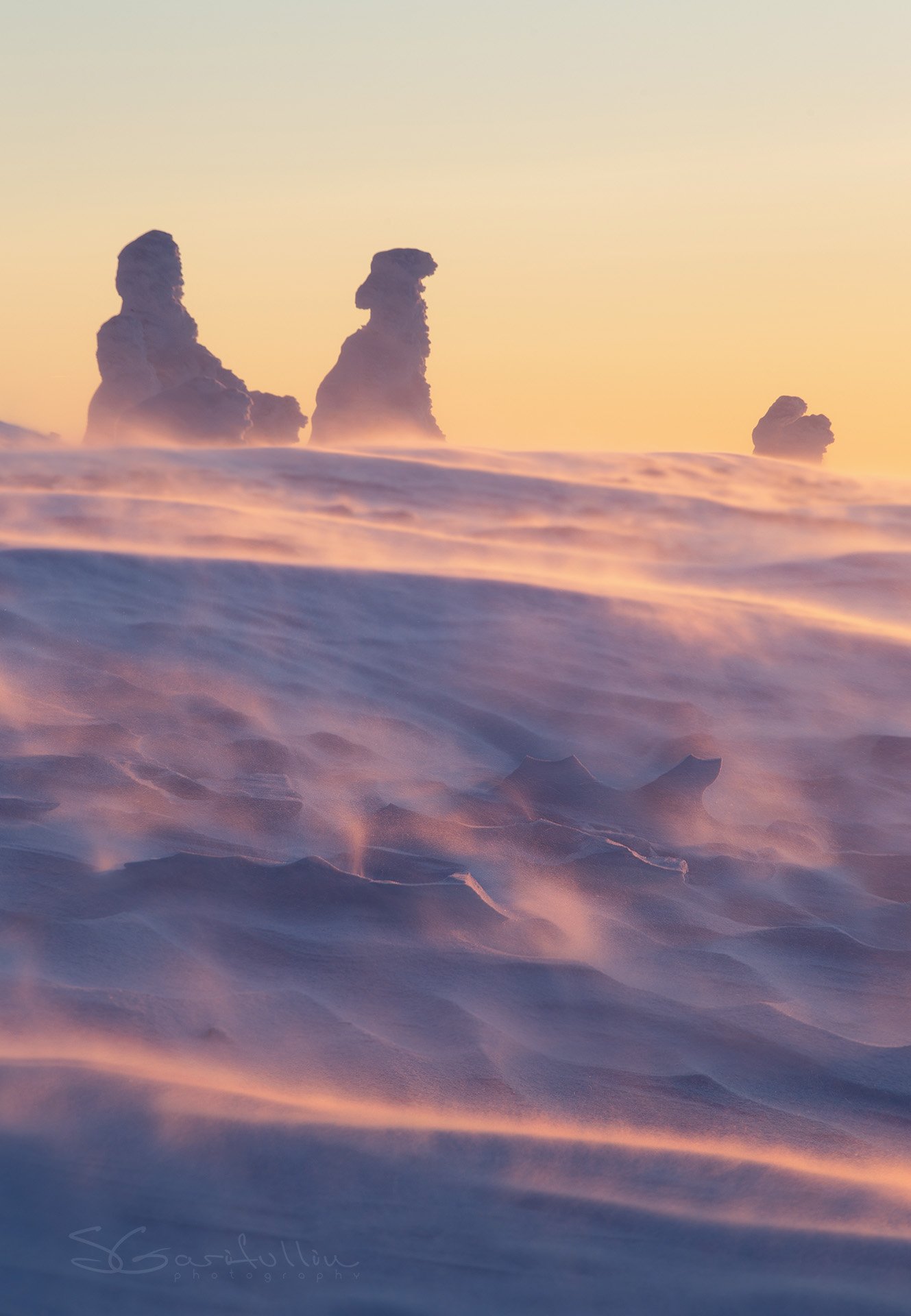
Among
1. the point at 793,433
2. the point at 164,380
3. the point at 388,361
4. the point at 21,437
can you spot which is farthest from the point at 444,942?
the point at 388,361

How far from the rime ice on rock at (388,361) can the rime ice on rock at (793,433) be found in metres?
6.83

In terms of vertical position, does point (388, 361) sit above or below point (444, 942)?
above

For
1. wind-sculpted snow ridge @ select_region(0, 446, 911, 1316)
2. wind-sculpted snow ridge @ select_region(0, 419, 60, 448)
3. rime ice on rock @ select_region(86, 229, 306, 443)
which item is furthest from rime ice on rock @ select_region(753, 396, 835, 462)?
wind-sculpted snow ridge @ select_region(0, 446, 911, 1316)

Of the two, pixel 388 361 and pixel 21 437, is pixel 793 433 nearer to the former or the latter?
pixel 388 361

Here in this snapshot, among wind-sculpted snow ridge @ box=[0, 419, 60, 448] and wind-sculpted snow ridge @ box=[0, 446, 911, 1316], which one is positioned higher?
wind-sculpted snow ridge @ box=[0, 419, 60, 448]

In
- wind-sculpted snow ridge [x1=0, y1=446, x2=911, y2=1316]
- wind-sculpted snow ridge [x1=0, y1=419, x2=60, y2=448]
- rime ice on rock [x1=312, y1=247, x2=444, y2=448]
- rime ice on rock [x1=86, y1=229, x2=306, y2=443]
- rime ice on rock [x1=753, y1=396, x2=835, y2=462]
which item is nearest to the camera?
wind-sculpted snow ridge [x1=0, y1=446, x2=911, y2=1316]

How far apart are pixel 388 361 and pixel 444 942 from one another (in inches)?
942

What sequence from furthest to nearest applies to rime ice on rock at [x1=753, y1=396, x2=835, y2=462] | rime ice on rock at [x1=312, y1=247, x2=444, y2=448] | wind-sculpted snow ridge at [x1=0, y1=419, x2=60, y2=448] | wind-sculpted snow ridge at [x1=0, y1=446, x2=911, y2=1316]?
rime ice on rock at [x1=312, y1=247, x2=444, y2=448] → rime ice on rock at [x1=753, y1=396, x2=835, y2=462] → wind-sculpted snow ridge at [x1=0, y1=419, x2=60, y2=448] → wind-sculpted snow ridge at [x1=0, y1=446, x2=911, y2=1316]

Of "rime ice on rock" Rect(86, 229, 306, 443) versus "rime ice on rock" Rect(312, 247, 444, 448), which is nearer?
"rime ice on rock" Rect(86, 229, 306, 443)

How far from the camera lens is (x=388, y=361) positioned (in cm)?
2538

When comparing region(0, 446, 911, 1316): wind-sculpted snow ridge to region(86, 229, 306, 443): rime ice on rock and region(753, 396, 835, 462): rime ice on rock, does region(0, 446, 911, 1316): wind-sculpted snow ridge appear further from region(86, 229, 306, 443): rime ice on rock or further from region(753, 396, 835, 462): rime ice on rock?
region(753, 396, 835, 462): rime ice on rock

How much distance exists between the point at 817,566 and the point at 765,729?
9.47ft

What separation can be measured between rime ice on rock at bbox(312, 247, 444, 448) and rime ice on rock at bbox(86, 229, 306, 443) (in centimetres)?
138

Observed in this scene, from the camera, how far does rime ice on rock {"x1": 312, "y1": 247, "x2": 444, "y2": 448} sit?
24.9 metres
